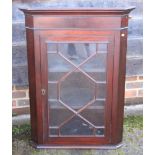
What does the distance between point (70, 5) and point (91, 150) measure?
1.06 m

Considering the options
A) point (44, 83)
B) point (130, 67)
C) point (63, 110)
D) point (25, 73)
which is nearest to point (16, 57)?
point (25, 73)

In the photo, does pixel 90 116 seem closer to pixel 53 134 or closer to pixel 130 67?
pixel 53 134

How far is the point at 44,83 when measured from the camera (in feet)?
6.25

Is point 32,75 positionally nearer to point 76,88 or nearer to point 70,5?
point 76,88

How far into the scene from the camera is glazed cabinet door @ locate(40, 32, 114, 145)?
5.96 ft

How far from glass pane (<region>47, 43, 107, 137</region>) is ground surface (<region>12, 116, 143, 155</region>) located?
0.13m

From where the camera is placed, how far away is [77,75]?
6.20 feet

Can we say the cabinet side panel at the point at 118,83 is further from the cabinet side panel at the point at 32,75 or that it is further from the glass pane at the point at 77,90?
the cabinet side panel at the point at 32,75

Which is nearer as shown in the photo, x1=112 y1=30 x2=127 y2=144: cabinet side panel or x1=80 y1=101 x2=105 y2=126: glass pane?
x1=112 y1=30 x2=127 y2=144: cabinet side panel

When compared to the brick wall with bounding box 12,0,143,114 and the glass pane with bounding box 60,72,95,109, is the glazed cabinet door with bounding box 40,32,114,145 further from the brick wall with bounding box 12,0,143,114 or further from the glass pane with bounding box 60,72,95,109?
the brick wall with bounding box 12,0,143,114

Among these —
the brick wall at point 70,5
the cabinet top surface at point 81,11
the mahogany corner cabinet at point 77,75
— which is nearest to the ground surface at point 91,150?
the mahogany corner cabinet at point 77,75

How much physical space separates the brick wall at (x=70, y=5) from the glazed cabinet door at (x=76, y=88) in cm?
41

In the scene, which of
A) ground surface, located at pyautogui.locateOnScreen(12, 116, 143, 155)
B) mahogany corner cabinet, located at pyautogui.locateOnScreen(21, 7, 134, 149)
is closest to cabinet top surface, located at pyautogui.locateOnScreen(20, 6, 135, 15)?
mahogany corner cabinet, located at pyautogui.locateOnScreen(21, 7, 134, 149)

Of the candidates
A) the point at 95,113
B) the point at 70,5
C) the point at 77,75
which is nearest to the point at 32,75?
the point at 77,75
